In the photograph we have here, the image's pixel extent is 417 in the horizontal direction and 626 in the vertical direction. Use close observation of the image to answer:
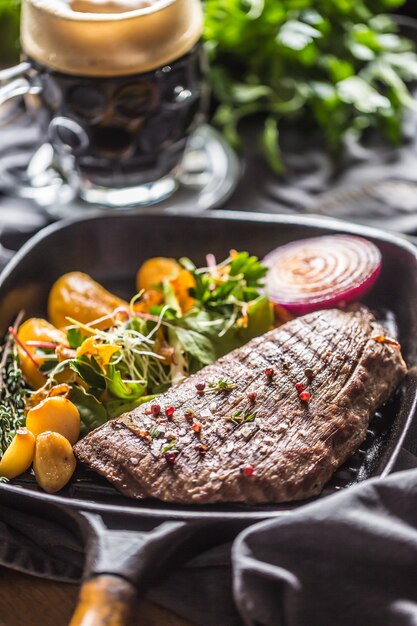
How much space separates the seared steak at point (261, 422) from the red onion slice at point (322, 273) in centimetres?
13

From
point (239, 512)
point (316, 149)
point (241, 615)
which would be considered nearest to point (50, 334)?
point (239, 512)

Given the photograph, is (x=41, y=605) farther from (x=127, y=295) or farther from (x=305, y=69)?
(x=305, y=69)

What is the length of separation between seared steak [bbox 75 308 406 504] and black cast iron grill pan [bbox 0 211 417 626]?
0.14ft

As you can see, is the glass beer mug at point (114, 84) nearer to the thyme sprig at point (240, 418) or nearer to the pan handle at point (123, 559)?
the thyme sprig at point (240, 418)

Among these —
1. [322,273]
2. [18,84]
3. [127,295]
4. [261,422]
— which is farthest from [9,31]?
[261,422]

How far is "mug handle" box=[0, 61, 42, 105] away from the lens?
2.40 m

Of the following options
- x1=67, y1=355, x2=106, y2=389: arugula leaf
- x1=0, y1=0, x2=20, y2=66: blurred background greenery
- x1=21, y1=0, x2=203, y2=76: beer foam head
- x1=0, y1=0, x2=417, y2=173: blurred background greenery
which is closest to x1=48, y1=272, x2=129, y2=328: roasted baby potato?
x1=67, y1=355, x2=106, y2=389: arugula leaf

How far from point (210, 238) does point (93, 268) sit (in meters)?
0.31

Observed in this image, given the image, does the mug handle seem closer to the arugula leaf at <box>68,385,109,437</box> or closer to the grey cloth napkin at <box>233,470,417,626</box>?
the arugula leaf at <box>68,385,109,437</box>

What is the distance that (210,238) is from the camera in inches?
87.8

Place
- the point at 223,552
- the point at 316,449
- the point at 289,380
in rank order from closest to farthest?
the point at 223,552
the point at 316,449
the point at 289,380

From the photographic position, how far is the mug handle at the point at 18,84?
2.40 metres

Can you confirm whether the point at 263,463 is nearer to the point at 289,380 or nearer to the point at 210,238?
the point at 289,380

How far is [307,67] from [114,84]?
92 centimetres
